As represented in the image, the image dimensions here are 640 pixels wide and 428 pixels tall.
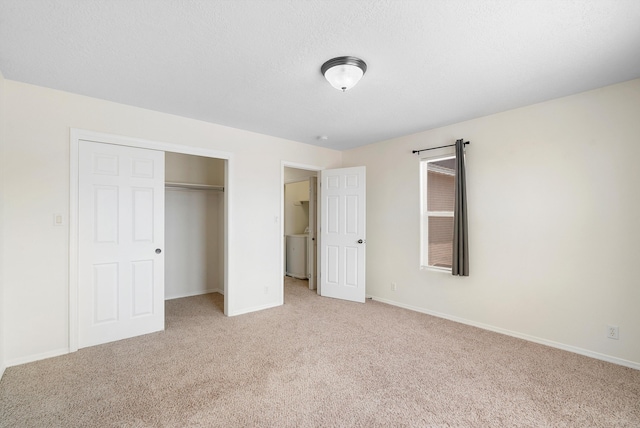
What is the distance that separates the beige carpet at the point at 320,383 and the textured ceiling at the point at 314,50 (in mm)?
2483

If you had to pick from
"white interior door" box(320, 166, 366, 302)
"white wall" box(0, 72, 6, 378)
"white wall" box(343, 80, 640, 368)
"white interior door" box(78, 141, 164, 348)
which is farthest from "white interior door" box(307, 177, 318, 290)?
"white wall" box(0, 72, 6, 378)

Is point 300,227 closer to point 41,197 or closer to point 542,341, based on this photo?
point 41,197

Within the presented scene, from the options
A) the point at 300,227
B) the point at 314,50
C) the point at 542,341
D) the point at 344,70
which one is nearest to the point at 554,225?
the point at 542,341

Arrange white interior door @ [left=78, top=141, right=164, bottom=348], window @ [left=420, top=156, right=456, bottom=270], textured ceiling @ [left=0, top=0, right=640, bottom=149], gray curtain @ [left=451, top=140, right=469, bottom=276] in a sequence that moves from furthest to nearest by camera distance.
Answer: window @ [left=420, top=156, right=456, bottom=270], gray curtain @ [left=451, top=140, right=469, bottom=276], white interior door @ [left=78, top=141, right=164, bottom=348], textured ceiling @ [left=0, top=0, right=640, bottom=149]

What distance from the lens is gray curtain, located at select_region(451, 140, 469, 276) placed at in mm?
3561

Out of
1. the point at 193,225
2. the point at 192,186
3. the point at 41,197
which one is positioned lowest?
the point at 193,225

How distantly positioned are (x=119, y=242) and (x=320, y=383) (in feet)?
8.23

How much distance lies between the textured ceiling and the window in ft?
3.27

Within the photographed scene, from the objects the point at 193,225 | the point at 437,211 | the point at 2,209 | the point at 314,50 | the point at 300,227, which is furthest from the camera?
the point at 300,227

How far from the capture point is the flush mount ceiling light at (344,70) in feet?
7.29

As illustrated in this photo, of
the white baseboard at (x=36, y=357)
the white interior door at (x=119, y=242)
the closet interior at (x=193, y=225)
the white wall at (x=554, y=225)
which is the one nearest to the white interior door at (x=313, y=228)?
the closet interior at (x=193, y=225)

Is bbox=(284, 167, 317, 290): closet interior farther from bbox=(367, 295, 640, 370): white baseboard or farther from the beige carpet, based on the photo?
the beige carpet

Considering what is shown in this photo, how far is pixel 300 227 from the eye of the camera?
22.9 ft

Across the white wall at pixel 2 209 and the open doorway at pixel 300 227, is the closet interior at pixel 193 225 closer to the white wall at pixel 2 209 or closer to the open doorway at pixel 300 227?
the open doorway at pixel 300 227
